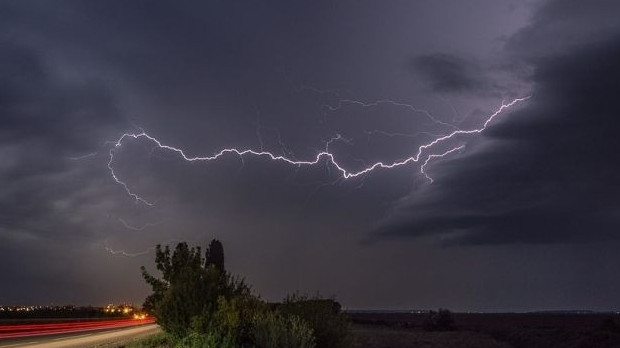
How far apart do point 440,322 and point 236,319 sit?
6742cm

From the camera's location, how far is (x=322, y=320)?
20.1 metres

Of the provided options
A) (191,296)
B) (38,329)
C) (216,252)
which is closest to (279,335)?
(191,296)

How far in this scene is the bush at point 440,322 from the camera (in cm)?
8194

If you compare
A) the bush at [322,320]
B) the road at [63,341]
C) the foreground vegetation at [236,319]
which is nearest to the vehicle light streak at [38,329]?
the road at [63,341]

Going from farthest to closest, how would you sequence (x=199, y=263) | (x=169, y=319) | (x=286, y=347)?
(x=199, y=263), (x=169, y=319), (x=286, y=347)

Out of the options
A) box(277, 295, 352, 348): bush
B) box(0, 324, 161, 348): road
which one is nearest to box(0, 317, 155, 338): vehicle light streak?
box(0, 324, 161, 348): road

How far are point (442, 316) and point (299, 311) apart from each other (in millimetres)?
67336

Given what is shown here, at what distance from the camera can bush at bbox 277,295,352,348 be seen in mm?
19797

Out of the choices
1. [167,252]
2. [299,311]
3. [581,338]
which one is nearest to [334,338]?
[299,311]

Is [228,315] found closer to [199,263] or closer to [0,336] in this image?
[199,263]

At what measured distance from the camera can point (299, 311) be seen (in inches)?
799

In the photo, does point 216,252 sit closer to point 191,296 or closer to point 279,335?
point 191,296

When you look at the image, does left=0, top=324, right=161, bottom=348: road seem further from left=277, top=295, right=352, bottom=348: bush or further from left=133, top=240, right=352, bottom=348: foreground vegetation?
left=277, top=295, right=352, bottom=348: bush

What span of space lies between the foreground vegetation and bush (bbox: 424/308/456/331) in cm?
5807
